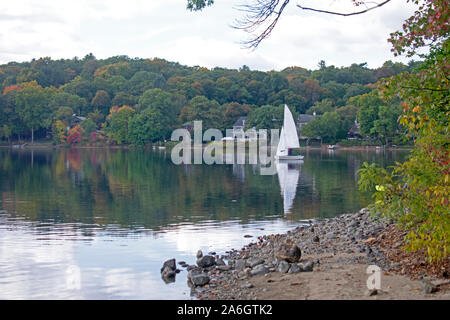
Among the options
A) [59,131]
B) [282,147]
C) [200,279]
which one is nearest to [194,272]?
[200,279]

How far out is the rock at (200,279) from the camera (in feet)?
38.4

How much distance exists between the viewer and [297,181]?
38781mm

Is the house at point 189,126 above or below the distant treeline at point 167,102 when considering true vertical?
below

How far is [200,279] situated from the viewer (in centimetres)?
1177

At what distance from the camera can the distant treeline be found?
356 feet

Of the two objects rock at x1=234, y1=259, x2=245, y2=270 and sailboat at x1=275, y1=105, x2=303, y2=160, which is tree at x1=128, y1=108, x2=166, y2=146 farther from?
rock at x1=234, y1=259, x2=245, y2=270

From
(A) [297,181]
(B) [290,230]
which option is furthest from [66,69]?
(B) [290,230]

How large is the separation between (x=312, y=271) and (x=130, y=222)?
1139cm

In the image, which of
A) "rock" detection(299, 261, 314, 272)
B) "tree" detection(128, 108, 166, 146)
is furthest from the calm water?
"tree" detection(128, 108, 166, 146)

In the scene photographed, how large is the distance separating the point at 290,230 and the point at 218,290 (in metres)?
8.10

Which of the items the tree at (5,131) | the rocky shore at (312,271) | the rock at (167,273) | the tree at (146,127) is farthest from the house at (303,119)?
the rock at (167,273)

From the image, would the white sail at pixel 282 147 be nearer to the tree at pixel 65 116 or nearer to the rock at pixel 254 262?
the rock at pixel 254 262

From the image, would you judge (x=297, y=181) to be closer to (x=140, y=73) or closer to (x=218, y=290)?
(x=218, y=290)

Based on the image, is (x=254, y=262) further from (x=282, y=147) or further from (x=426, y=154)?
(x=282, y=147)
